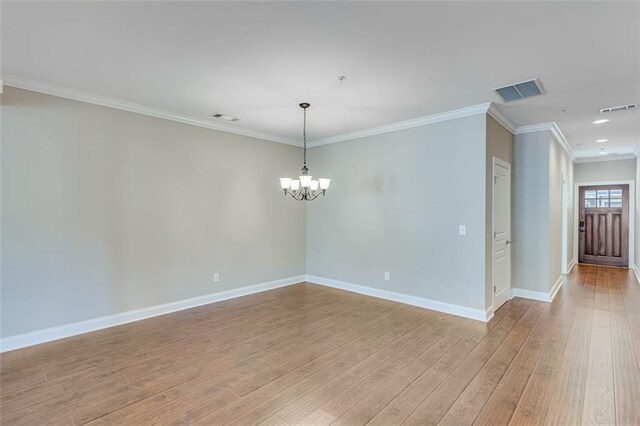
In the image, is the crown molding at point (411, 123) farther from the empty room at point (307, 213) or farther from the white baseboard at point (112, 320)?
the white baseboard at point (112, 320)

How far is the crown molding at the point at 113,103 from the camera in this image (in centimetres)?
331

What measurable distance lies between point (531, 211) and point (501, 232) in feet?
2.97

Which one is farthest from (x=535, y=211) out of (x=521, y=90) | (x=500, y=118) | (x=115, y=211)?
(x=115, y=211)

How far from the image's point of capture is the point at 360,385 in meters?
2.68

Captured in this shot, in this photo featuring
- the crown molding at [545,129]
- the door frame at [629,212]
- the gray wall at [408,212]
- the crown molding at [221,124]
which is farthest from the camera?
the door frame at [629,212]

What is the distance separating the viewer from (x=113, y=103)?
3.92m

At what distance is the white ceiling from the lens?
7.05 feet

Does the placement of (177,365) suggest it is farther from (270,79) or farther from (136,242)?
(270,79)

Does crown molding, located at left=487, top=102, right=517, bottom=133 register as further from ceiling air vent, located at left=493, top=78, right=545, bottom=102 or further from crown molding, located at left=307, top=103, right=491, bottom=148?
ceiling air vent, located at left=493, top=78, right=545, bottom=102

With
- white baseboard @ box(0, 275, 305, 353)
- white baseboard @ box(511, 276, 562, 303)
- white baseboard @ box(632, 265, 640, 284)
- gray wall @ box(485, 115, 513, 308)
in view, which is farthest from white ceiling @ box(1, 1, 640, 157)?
white baseboard @ box(632, 265, 640, 284)

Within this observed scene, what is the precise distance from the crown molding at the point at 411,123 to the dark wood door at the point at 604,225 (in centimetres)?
654

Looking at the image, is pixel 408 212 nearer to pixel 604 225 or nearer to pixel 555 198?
pixel 555 198

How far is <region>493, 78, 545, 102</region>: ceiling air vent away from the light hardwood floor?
2.79 m

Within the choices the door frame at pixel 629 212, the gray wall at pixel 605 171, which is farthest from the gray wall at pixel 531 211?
the gray wall at pixel 605 171
